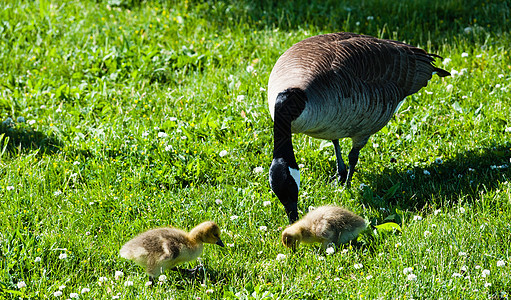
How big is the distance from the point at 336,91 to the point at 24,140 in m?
3.49

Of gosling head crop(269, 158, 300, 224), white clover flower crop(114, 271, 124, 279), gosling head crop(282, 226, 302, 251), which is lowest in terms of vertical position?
white clover flower crop(114, 271, 124, 279)

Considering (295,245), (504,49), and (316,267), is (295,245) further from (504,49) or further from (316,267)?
(504,49)

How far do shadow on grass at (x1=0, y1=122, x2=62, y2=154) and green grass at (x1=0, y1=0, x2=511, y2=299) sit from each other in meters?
0.02

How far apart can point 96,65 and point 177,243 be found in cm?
430

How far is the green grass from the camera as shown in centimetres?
480

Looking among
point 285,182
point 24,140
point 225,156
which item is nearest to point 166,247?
point 285,182

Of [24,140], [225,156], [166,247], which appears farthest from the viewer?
[24,140]

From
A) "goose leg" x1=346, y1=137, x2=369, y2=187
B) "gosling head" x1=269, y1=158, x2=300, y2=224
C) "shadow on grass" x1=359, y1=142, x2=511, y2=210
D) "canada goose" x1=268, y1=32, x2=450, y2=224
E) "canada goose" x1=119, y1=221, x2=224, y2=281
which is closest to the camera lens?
"canada goose" x1=119, y1=221, x2=224, y2=281

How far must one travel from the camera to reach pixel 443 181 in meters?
Result: 6.06

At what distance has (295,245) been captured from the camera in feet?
16.7

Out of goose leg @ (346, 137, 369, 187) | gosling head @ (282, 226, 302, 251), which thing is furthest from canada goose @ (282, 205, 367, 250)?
goose leg @ (346, 137, 369, 187)

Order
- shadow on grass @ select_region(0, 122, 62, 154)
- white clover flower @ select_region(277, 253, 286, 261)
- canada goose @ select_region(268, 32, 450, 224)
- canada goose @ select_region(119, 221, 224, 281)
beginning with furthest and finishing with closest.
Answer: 1. shadow on grass @ select_region(0, 122, 62, 154)
2. canada goose @ select_region(268, 32, 450, 224)
3. white clover flower @ select_region(277, 253, 286, 261)
4. canada goose @ select_region(119, 221, 224, 281)

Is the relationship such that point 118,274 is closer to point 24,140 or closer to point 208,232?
point 208,232

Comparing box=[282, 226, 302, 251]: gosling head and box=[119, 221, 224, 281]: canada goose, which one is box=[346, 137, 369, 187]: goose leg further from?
box=[119, 221, 224, 281]: canada goose
